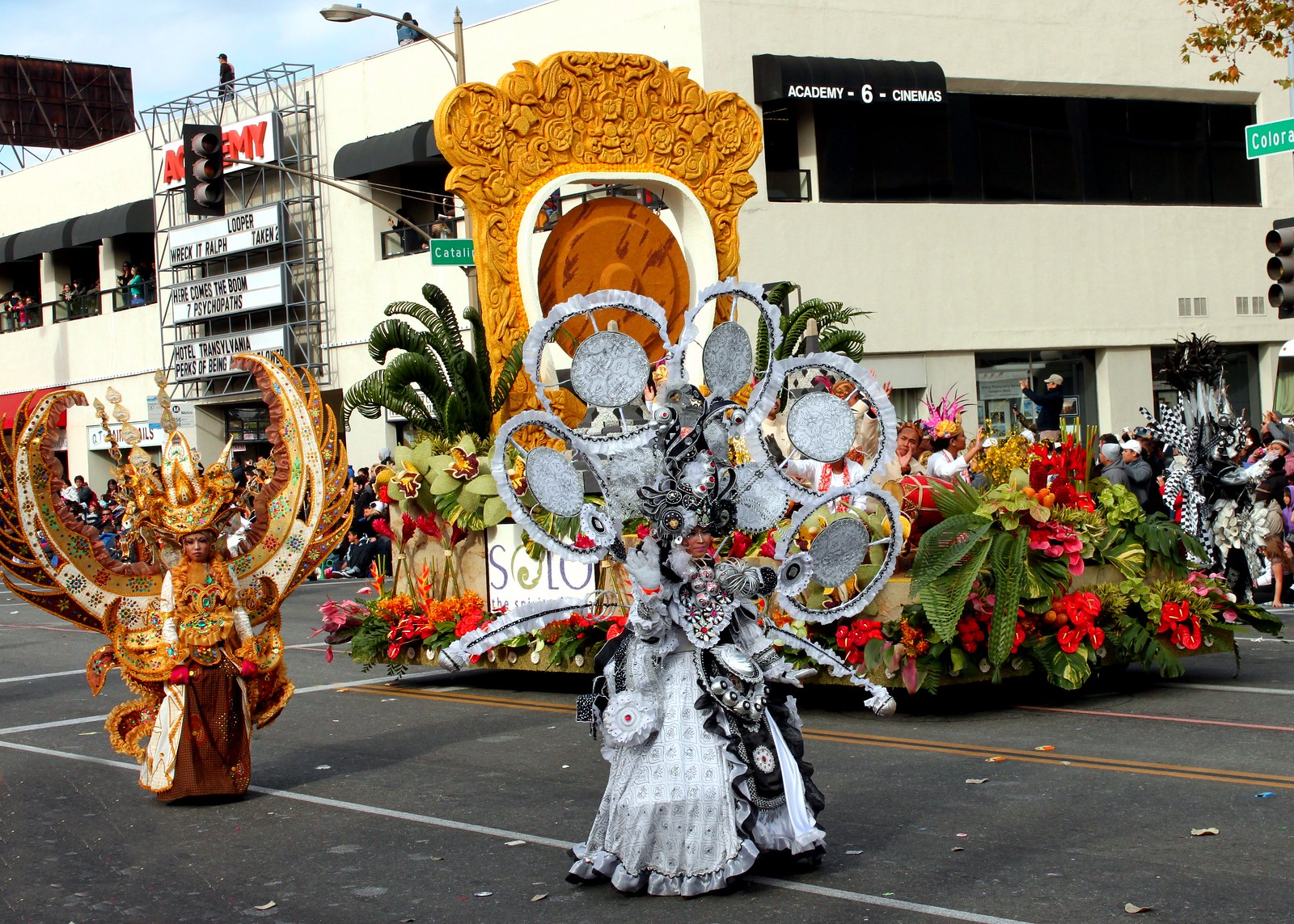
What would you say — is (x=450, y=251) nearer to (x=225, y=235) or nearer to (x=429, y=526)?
(x=429, y=526)

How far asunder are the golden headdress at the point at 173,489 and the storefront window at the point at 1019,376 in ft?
66.7

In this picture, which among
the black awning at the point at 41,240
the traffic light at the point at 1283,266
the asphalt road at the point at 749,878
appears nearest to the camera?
the asphalt road at the point at 749,878

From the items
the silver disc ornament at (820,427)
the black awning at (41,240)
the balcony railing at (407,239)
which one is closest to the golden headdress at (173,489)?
the silver disc ornament at (820,427)

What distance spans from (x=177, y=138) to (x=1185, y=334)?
2142 cm

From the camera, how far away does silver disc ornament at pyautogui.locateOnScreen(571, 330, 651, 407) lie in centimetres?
665

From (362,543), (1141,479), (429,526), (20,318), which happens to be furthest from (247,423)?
(1141,479)

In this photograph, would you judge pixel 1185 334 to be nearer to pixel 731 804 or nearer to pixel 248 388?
pixel 248 388

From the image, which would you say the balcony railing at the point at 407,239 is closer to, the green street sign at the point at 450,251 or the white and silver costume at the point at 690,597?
the green street sign at the point at 450,251

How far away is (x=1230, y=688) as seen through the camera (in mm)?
10867

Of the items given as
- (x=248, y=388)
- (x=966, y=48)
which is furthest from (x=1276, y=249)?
(x=248, y=388)

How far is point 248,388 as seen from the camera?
32.6 metres

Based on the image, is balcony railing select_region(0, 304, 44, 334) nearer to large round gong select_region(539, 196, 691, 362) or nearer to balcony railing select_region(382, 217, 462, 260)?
balcony railing select_region(382, 217, 462, 260)

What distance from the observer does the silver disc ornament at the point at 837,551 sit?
22.9 feet

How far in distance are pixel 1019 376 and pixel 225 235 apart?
54.6ft
